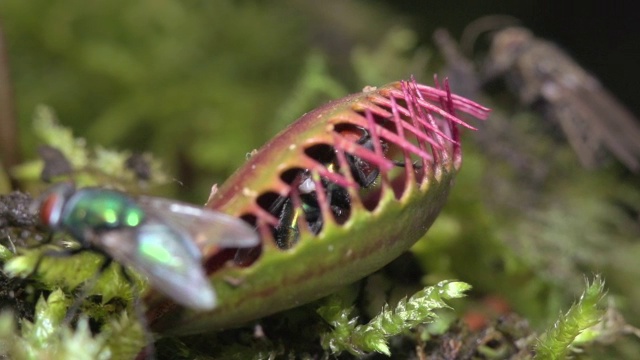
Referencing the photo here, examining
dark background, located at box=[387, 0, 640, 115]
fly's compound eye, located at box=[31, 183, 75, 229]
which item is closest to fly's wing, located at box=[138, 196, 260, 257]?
fly's compound eye, located at box=[31, 183, 75, 229]

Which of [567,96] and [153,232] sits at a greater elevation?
[153,232]

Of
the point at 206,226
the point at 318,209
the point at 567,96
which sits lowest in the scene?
the point at 567,96

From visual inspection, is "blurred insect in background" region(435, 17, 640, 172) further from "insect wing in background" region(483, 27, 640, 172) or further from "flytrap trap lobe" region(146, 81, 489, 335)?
"flytrap trap lobe" region(146, 81, 489, 335)

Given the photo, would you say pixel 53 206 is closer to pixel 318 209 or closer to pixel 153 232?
pixel 153 232

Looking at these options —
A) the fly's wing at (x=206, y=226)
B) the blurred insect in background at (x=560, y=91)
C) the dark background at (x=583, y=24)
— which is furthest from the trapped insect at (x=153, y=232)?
the dark background at (x=583, y=24)

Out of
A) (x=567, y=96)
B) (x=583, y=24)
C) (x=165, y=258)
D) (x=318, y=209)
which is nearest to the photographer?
(x=165, y=258)

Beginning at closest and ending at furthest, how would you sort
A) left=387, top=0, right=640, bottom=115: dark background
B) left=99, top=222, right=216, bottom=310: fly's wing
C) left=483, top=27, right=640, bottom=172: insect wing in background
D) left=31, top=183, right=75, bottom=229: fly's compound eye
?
left=99, top=222, right=216, bottom=310: fly's wing, left=31, top=183, right=75, bottom=229: fly's compound eye, left=483, top=27, right=640, bottom=172: insect wing in background, left=387, top=0, right=640, bottom=115: dark background

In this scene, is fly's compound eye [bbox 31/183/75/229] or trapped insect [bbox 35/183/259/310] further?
fly's compound eye [bbox 31/183/75/229]

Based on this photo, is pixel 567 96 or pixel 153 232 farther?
pixel 567 96

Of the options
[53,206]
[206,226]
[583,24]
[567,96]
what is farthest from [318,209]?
[583,24]
